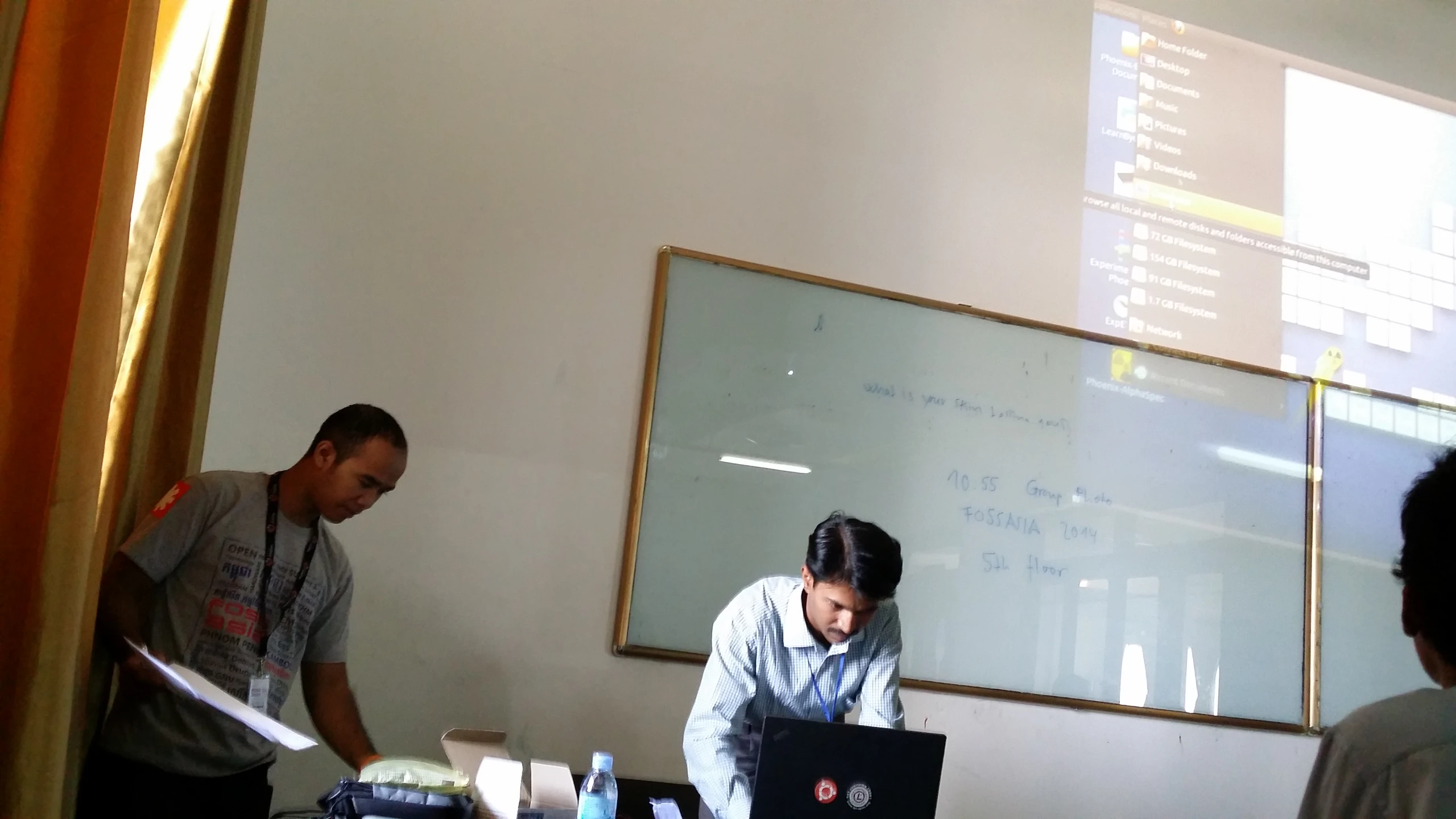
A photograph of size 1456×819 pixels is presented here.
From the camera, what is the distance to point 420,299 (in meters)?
2.44

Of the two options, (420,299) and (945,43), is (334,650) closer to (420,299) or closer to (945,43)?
(420,299)

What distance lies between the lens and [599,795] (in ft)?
5.39

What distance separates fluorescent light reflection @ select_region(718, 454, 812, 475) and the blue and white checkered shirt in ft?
1.47

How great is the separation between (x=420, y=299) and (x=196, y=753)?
1.09 metres

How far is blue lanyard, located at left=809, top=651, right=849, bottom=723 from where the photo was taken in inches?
83.5

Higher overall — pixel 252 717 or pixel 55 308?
pixel 55 308

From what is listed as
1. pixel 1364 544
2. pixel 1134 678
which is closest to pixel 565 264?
pixel 1134 678

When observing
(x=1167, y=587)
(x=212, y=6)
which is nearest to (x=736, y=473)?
(x=1167, y=587)

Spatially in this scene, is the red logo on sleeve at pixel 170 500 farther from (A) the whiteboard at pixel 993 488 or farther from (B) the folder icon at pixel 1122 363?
(B) the folder icon at pixel 1122 363

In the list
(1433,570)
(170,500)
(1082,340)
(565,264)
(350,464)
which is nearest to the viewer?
(1433,570)

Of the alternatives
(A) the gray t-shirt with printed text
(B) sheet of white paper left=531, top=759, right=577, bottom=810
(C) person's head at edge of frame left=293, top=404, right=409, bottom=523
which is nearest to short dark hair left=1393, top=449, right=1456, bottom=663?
(B) sheet of white paper left=531, top=759, right=577, bottom=810

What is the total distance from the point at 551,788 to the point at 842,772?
0.48 metres

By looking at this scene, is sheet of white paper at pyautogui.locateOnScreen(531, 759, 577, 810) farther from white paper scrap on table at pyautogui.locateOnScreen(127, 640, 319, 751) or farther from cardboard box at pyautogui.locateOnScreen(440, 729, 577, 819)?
white paper scrap on table at pyautogui.locateOnScreen(127, 640, 319, 751)

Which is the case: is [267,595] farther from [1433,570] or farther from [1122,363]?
[1122,363]
